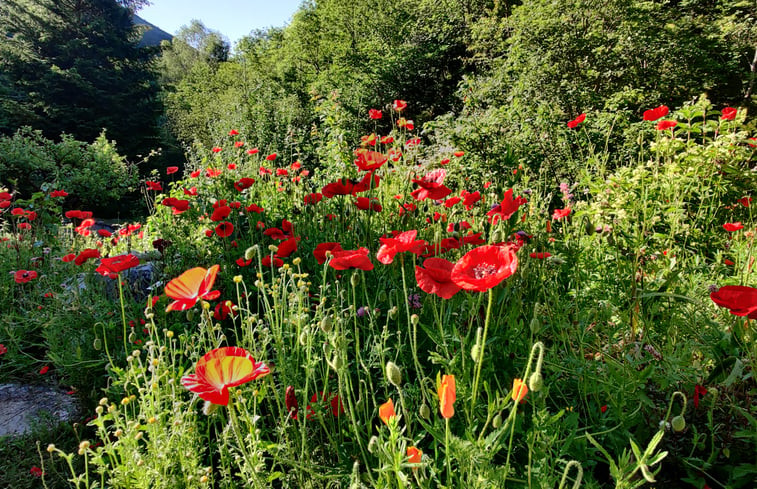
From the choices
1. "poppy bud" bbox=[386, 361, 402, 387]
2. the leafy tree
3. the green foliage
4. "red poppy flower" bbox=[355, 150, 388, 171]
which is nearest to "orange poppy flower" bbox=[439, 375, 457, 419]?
"poppy bud" bbox=[386, 361, 402, 387]

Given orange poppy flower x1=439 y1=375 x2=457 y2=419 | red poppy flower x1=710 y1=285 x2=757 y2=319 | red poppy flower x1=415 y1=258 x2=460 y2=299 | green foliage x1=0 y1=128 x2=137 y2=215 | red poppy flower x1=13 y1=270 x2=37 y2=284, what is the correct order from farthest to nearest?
green foliage x1=0 y1=128 x2=137 y2=215, red poppy flower x1=13 y1=270 x2=37 y2=284, red poppy flower x1=415 y1=258 x2=460 y2=299, red poppy flower x1=710 y1=285 x2=757 y2=319, orange poppy flower x1=439 y1=375 x2=457 y2=419

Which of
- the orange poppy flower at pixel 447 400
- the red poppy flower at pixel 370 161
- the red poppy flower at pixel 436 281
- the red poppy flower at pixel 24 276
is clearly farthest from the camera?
the red poppy flower at pixel 24 276

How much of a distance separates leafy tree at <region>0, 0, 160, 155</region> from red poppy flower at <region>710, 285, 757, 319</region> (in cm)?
1578

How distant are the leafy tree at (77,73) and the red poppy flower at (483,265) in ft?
50.4

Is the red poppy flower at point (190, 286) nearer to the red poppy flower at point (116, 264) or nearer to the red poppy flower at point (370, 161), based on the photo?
the red poppy flower at point (116, 264)

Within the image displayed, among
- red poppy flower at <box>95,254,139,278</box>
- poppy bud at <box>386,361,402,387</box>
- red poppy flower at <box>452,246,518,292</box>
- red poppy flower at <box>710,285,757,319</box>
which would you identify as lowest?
poppy bud at <box>386,361,402,387</box>

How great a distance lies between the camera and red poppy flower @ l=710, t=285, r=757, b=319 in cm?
84

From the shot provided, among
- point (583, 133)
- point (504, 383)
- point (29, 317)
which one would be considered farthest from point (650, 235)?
point (29, 317)

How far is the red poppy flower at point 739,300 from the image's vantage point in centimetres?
84

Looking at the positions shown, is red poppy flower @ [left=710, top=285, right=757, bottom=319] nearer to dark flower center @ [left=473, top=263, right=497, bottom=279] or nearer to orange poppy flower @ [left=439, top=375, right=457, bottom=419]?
dark flower center @ [left=473, top=263, right=497, bottom=279]

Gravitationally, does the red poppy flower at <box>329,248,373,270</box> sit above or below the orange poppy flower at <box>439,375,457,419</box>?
above

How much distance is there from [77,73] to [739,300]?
17388 millimetres

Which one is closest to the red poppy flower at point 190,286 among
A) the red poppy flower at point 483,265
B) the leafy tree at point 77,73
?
the red poppy flower at point 483,265

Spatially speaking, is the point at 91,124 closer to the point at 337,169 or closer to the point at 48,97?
the point at 48,97
